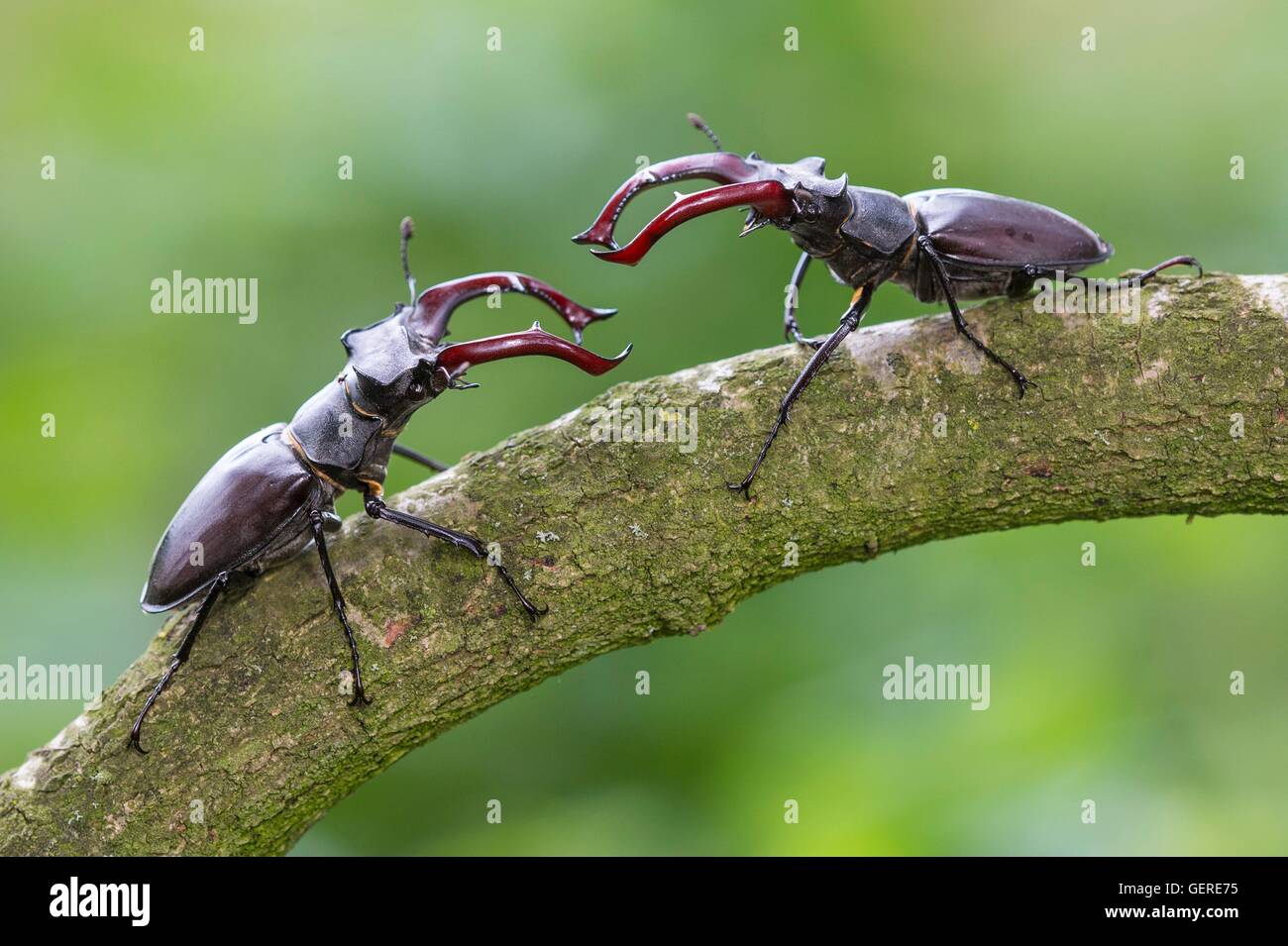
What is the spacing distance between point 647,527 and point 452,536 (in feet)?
1.71

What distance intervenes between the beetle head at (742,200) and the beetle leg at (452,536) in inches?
32.5
